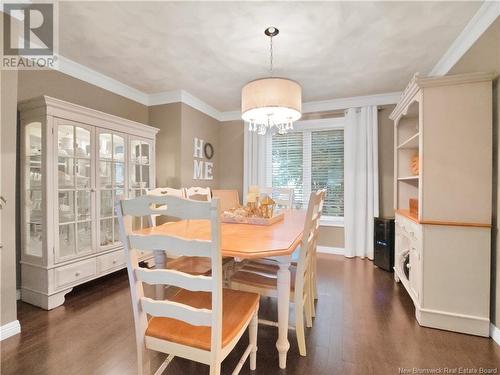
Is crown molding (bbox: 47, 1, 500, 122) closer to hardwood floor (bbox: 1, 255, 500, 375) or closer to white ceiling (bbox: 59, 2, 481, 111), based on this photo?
white ceiling (bbox: 59, 2, 481, 111)

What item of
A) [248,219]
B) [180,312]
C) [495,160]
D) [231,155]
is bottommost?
[180,312]

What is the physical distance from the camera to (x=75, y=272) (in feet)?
7.63

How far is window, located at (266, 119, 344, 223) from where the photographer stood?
13.3 ft

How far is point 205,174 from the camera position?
13.7ft

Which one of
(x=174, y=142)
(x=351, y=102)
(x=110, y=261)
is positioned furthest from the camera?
(x=351, y=102)

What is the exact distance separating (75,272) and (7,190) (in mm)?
948

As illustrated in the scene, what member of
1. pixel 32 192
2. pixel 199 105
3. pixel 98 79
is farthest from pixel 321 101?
pixel 32 192

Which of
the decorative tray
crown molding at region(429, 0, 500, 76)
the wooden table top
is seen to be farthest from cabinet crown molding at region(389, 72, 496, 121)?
the decorative tray

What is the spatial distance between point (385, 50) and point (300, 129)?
1826mm

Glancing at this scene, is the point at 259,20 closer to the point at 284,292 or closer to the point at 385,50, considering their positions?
the point at 385,50

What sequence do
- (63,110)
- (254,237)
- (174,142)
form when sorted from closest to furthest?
(254,237) < (63,110) < (174,142)

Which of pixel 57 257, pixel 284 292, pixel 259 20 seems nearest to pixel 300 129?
pixel 259 20

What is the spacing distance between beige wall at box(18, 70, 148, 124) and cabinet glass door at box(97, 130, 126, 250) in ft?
1.92

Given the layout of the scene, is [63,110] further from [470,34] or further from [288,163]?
[470,34]
